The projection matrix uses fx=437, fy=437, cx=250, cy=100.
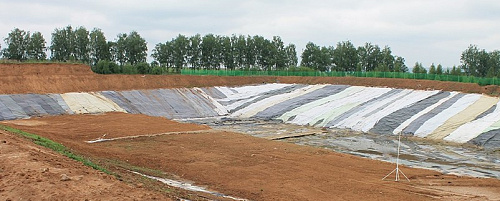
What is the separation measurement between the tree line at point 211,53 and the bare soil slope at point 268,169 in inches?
1260

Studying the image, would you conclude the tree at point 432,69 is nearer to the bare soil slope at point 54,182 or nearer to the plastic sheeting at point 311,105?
the plastic sheeting at point 311,105

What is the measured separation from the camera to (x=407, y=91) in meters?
Result: 36.5

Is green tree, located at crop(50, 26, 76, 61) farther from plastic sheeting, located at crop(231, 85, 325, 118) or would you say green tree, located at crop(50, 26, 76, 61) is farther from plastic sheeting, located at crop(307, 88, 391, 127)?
plastic sheeting, located at crop(307, 88, 391, 127)

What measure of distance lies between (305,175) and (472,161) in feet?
30.0


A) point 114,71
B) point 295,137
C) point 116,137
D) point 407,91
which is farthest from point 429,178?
point 114,71

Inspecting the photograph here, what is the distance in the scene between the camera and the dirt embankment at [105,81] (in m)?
34.6

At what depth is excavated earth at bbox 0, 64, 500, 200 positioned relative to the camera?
951cm

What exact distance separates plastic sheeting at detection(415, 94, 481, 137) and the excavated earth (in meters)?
9.12

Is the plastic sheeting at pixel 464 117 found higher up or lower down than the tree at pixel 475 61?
lower down

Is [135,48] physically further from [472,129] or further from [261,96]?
[472,129]

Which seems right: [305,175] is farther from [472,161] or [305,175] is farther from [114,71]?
[114,71]

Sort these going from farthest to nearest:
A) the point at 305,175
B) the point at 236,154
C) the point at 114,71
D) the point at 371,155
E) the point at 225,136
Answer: the point at 114,71 → the point at 225,136 → the point at 371,155 → the point at 236,154 → the point at 305,175

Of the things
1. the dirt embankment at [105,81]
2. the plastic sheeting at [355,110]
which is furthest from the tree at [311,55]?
the plastic sheeting at [355,110]

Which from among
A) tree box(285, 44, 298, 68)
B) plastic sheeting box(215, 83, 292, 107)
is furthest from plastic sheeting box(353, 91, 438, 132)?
tree box(285, 44, 298, 68)
